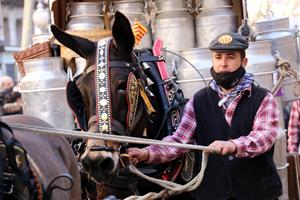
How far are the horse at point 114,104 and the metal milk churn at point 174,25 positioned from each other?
1687 mm

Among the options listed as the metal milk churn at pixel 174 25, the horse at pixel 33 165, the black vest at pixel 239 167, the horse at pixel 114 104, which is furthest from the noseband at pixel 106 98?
the metal milk churn at pixel 174 25

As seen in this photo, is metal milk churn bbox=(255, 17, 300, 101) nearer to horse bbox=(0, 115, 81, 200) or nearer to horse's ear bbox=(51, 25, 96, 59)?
horse's ear bbox=(51, 25, 96, 59)

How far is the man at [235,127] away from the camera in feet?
14.1

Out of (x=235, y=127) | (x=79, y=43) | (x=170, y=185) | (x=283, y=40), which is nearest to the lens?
(x=235, y=127)

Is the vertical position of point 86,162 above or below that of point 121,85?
below

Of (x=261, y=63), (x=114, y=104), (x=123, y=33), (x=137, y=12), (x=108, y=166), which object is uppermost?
(x=137, y=12)

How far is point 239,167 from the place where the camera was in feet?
14.2

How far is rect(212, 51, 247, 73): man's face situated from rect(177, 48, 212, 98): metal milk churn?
1.42 meters

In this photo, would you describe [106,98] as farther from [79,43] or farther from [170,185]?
[170,185]

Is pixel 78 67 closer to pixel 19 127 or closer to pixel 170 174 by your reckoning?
pixel 170 174

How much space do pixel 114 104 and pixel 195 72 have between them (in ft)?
5.45

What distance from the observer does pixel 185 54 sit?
597 centimetres

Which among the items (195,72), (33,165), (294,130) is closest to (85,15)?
(195,72)

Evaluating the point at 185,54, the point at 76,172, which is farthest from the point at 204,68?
the point at 76,172
